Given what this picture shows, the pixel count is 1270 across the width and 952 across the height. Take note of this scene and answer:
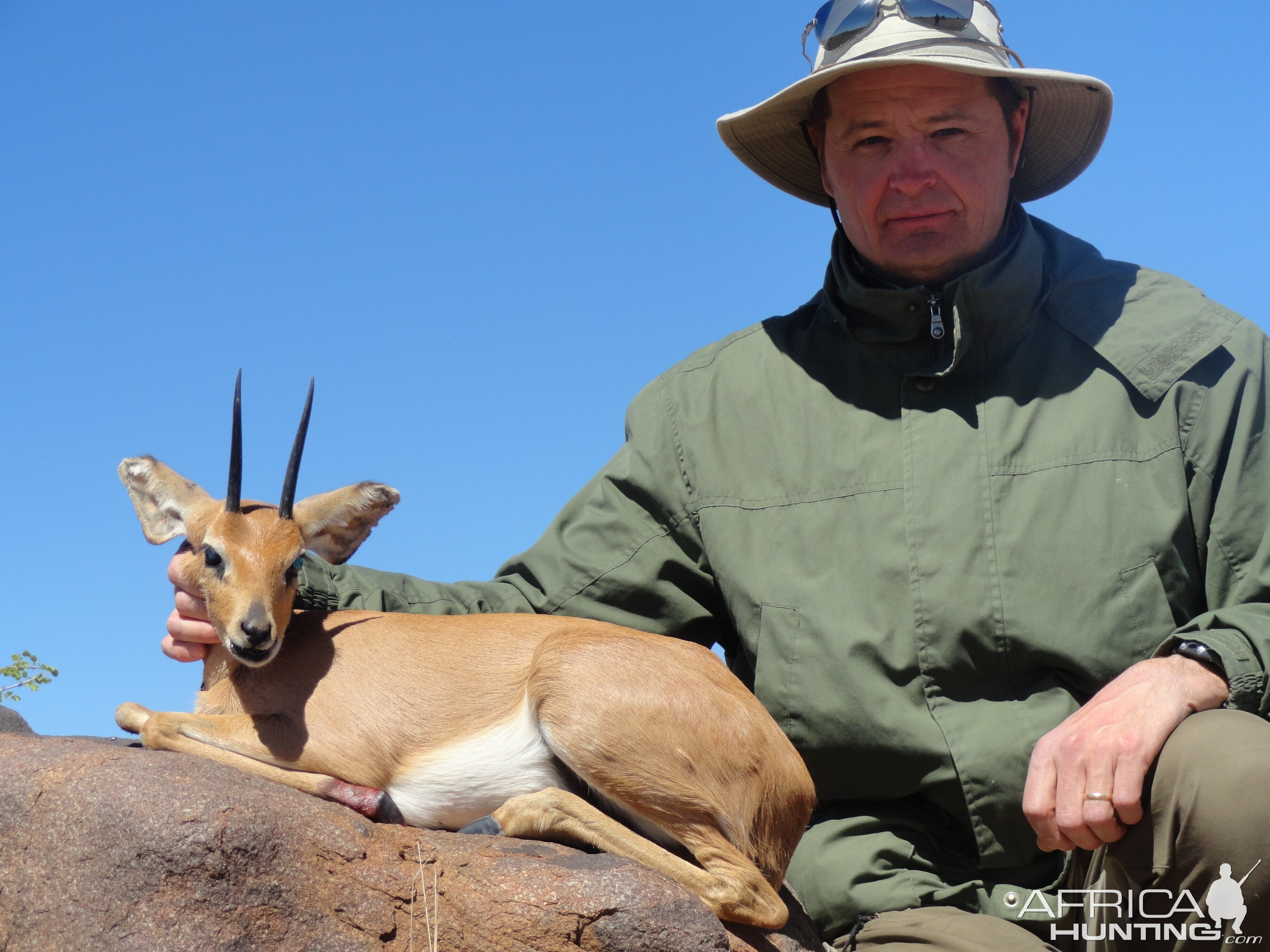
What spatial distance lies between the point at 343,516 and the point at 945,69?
347 cm

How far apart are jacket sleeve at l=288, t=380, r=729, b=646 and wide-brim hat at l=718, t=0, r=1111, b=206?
174 cm

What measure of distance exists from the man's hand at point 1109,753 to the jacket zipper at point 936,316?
6.12 ft

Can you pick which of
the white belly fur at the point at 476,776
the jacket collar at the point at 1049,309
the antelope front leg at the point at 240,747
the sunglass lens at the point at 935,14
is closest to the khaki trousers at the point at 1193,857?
the white belly fur at the point at 476,776

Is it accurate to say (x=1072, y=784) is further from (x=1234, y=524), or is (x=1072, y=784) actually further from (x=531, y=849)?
(x=531, y=849)

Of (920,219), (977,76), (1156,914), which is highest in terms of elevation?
(977,76)

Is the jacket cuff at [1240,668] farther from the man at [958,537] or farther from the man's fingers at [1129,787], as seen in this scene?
the man's fingers at [1129,787]

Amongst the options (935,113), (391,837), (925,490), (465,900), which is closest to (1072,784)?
(925,490)

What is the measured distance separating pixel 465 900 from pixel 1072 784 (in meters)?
2.00

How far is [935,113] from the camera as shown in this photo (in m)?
5.52

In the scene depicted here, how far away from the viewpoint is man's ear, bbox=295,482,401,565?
570 centimetres

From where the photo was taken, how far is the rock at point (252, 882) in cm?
351

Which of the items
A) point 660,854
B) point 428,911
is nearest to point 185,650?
point 428,911

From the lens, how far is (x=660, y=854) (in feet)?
13.9

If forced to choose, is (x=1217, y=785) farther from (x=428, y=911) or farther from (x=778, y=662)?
(x=428, y=911)
